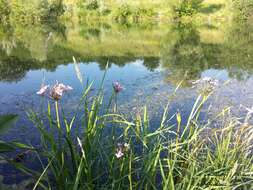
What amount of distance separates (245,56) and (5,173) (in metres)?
16.4

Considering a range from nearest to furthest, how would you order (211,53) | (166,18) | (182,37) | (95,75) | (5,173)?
(5,173)
(95,75)
(211,53)
(182,37)
(166,18)

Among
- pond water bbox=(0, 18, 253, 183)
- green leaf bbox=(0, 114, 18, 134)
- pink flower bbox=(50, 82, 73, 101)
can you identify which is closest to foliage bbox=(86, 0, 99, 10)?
pond water bbox=(0, 18, 253, 183)

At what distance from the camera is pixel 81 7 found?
169 ft

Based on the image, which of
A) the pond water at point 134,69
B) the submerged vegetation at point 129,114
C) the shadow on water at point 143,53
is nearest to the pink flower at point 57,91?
the submerged vegetation at point 129,114

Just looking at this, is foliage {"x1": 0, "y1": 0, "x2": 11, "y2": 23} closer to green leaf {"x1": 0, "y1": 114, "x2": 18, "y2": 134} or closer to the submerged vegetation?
the submerged vegetation

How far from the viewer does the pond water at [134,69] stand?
33.9 feet

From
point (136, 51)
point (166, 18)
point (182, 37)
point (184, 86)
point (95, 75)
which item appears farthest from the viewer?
point (166, 18)

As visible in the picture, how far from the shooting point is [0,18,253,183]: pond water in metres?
10.3

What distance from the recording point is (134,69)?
54.7 feet

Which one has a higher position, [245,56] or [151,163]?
[151,163]

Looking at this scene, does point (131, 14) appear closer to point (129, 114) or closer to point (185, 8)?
point (185, 8)

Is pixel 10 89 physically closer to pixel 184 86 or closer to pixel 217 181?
pixel 184 86

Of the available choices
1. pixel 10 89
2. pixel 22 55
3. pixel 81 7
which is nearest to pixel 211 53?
pixel 22 55

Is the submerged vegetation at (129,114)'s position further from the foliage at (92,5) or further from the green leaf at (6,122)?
the foliage at (92,5)
